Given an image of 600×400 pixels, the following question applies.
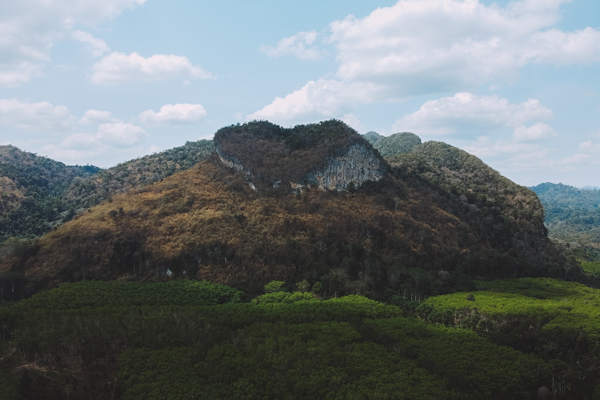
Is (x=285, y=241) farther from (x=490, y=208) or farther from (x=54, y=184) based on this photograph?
(x=54, y=184)

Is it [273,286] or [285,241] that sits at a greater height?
[285,241]

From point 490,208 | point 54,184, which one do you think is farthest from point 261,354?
point 54,184

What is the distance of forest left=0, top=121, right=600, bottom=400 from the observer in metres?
32.6

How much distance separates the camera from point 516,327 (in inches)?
1734

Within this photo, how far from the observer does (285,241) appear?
7019 cm

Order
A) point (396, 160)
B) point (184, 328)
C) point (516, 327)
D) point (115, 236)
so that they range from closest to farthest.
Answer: point (184, 328) < point (516, 327) < point (115, 236) < point (396, 160)

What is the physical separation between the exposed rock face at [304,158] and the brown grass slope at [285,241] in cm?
339

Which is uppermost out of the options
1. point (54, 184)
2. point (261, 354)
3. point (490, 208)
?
point (54, 184)

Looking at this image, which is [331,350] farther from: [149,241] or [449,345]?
[149,241]

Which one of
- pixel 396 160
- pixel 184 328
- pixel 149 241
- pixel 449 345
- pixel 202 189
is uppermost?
pixel 396 160

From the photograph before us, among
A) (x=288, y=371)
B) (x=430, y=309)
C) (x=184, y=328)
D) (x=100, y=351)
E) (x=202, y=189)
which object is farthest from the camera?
(x=202, y=189)

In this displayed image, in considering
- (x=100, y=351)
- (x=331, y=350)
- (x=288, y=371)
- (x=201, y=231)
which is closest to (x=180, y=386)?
(x=288, y=371)

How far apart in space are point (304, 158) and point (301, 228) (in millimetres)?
25149

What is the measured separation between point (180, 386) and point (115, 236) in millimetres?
46397
